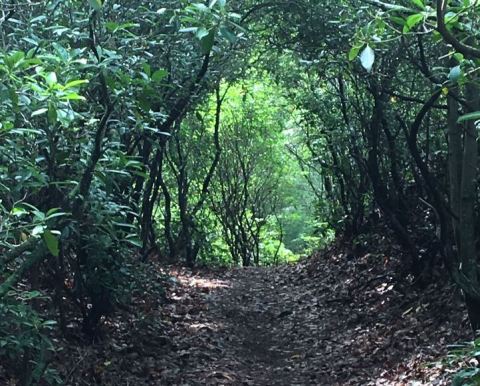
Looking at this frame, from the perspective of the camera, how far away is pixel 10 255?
443 centimetres

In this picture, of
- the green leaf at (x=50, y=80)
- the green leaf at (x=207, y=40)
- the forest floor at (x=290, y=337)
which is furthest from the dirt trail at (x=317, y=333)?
the green leaf at (x=50, y=80)

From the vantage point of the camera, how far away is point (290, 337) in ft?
29.9

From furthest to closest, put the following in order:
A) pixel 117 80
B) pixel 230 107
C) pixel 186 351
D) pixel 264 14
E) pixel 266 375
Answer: pixel 230 107 < pixel 264 14 < pixel 186 351 < pixel 266 375 < pixel 117 80

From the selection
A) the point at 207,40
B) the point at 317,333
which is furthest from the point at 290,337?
the point at 207,40

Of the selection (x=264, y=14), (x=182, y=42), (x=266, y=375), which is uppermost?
(x=264, y=14)

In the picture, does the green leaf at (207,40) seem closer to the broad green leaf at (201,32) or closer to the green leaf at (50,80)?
the broad green leaf at (201,32)

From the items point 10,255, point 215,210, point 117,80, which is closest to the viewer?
point 10,255

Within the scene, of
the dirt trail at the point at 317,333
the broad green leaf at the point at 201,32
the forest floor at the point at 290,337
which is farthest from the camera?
the dirt trail at the point at 317,333

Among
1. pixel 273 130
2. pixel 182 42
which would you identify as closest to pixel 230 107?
pixel 273 130

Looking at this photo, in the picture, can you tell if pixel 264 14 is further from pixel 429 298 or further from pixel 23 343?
pixel 23 343

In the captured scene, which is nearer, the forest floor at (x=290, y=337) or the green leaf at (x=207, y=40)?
the green leaf at (x=207, y=40)

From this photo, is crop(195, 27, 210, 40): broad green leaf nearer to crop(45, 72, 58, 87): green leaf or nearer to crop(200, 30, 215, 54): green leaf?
crop(200, 30, 215, 54): green leaf

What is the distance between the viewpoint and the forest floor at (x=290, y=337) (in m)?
6.85

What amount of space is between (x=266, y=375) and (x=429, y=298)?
239cm
